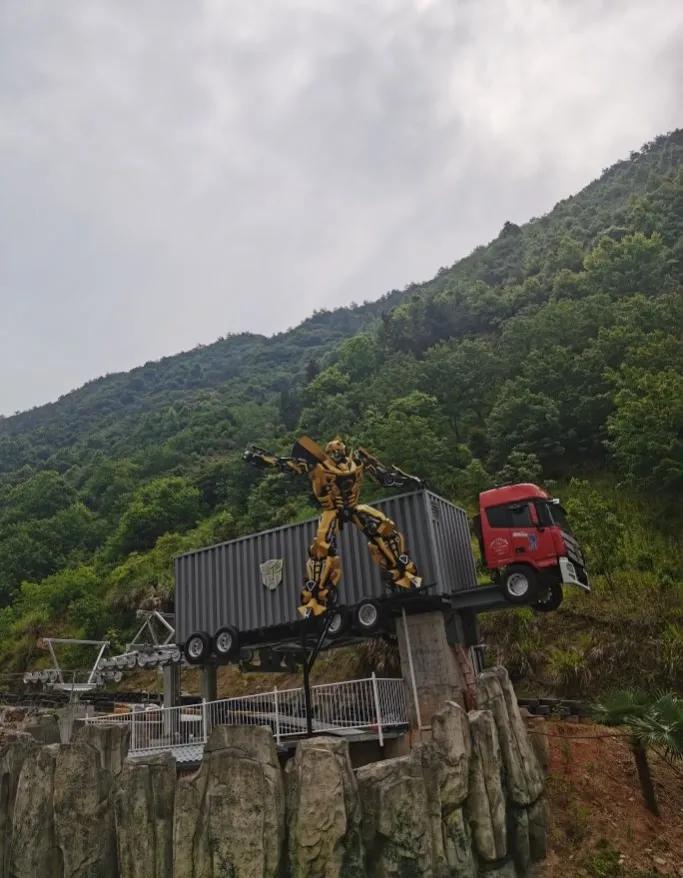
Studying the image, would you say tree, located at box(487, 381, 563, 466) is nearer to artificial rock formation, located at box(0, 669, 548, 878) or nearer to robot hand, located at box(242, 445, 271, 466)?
robot hand, located at box(242, 445, 271, 466)

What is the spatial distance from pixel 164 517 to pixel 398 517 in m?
40.2

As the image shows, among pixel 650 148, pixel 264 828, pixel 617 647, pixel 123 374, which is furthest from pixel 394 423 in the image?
pixel 123 374

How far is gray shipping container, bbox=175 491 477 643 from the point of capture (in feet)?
52.2

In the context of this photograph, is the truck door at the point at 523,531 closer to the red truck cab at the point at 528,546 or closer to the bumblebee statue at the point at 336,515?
the red truck cab at the point at 528,546

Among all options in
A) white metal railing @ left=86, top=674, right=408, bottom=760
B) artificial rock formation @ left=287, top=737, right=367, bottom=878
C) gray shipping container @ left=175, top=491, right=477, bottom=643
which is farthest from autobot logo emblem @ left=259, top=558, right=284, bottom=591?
artificial rock formation @ left=287, top=737, right=367, bottom=878

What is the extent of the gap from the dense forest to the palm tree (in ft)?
24.4

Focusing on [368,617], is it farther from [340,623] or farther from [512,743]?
[512,743]

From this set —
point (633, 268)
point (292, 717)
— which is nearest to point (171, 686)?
point (292, 717)

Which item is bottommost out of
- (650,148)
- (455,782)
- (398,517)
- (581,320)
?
(455,782)

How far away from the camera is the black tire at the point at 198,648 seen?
58.7 feet

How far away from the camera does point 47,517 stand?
224 ft

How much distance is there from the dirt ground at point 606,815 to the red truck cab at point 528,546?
2935 millimetres

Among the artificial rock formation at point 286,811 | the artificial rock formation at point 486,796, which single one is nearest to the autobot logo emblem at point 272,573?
the artificial rock formation at point 286,811

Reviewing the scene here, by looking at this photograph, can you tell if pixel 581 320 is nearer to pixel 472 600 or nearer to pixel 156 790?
pixel 472 600
